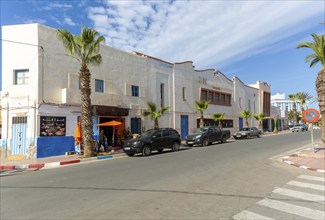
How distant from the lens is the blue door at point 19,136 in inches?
744

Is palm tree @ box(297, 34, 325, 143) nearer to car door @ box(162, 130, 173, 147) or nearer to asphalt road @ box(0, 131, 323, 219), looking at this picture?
asphalt road @ box(0, 131, 323, 219)

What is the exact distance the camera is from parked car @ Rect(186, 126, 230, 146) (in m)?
24.5

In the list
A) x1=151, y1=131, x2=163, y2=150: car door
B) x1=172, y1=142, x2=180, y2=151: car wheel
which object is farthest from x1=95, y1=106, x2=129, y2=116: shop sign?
x1=172, y1=142, x2=180, y2=151: car wheel

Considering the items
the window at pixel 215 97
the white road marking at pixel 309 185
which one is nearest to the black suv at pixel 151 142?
the white road marking at pixel 309 185

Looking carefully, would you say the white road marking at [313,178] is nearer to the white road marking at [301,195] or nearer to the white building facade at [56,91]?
the white road marking at [301,195]

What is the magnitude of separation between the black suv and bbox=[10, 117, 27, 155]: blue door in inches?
273

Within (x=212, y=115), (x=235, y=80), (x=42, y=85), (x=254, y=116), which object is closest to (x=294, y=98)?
(x=254, y=116)

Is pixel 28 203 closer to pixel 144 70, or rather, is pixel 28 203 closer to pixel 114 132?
pixel 114 132

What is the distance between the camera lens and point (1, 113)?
20.5m

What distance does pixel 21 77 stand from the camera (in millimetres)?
19781

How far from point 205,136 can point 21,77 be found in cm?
1557

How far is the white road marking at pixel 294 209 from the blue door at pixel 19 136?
17.0 metres

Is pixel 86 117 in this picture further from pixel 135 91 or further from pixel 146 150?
pixel 135 91

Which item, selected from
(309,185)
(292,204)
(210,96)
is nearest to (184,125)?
(210,96)
